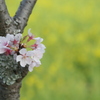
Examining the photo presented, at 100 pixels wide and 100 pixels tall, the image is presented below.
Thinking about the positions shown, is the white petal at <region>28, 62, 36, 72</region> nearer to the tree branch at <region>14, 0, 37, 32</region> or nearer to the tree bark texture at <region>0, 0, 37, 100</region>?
the tree bark texture at <region>0, 0, 37, 100</region>

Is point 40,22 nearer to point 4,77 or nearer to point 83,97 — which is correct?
point 83,97

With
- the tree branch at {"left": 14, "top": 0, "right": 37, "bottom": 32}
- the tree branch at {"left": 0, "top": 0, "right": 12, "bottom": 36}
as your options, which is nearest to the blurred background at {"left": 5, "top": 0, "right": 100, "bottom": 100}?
the tree branch at {"left": 14, "top": 0, "right": 37, "bottom": 32}

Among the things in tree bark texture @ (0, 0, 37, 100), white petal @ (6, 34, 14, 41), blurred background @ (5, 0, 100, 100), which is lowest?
blurred background @ (5, 0, 100, 100)

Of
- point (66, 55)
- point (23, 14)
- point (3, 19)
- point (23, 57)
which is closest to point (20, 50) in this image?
point (23, 57)

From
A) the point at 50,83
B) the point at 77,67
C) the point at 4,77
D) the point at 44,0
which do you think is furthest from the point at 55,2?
the point at 4,77

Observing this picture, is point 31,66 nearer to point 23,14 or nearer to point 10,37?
point 10,37
